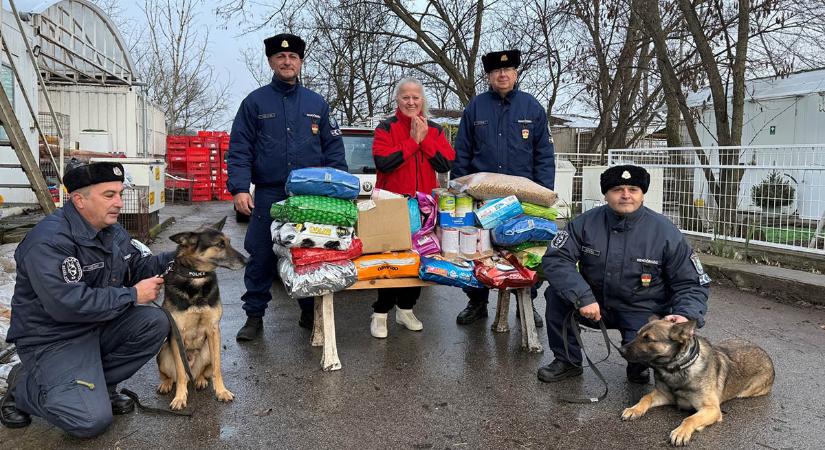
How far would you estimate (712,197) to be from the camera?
8.21 metres

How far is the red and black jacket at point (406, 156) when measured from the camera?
4871mm

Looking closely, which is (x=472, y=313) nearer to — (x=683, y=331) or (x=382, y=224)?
(x=382, y=224)

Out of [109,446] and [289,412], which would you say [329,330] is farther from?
[109,446]

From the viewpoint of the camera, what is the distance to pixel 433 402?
363 cm

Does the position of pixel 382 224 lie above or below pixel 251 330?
above

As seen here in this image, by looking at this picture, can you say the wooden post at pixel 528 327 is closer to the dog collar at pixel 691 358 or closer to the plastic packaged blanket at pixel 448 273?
the plastic packaged blanket at pixel 448 273

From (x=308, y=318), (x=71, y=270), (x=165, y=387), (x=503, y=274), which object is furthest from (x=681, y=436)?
(x=71, y=270)

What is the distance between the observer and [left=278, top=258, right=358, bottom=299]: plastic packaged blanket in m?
4.11

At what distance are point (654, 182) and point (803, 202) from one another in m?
2.14

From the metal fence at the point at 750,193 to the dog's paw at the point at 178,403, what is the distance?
690 cm

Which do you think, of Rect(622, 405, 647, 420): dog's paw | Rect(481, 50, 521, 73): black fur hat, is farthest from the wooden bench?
Rect(481, 50, 521, 73): black fur hat

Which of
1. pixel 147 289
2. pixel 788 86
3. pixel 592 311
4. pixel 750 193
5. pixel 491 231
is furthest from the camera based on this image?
pixel 788 86

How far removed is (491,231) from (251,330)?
204 cm

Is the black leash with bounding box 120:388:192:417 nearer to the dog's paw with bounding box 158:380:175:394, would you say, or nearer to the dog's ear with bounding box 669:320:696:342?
the dog's paw with bounding box 158:380:175:394
